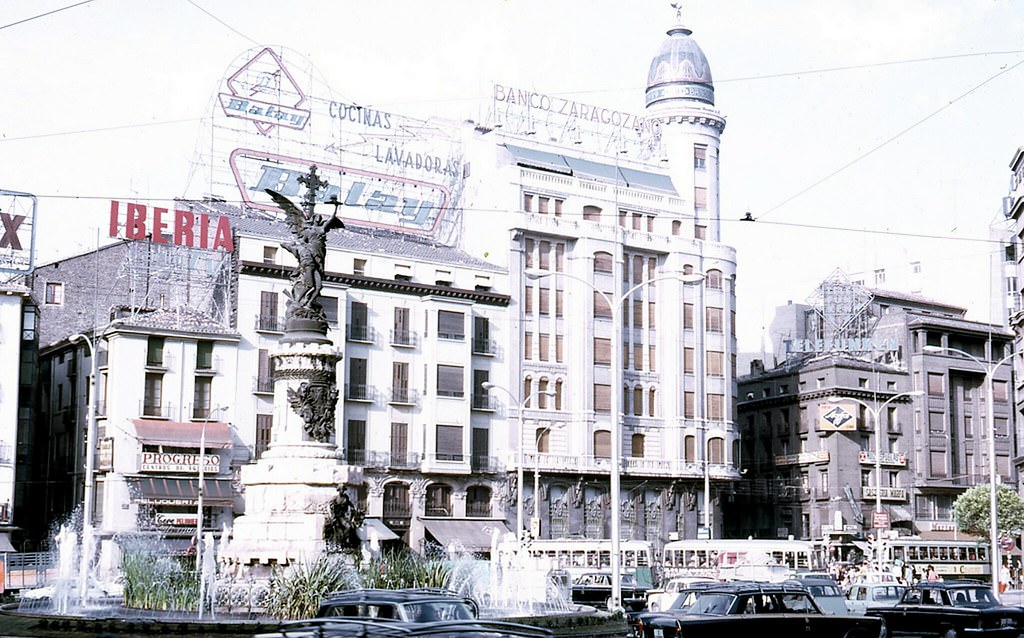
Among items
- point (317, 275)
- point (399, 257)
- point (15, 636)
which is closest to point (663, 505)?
point (399, 257)

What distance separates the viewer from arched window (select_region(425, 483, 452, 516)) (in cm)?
7706

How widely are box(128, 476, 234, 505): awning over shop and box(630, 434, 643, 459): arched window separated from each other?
2585 centimetres

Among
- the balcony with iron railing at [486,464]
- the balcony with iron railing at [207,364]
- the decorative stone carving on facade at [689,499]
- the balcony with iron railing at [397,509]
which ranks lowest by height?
the balcony with iron railing at [397,509]

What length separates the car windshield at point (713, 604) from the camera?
25.7 m

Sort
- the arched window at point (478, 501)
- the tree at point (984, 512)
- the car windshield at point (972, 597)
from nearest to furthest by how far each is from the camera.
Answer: the car windshield at point (972, 597), the arched window at point (478, 501), the tree at point (984, 512)

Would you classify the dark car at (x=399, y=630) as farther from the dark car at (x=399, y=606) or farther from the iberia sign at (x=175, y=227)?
the iberia sign at (x=175, y=227)

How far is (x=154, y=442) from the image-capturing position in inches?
2692

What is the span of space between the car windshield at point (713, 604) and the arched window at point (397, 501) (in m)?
50.5

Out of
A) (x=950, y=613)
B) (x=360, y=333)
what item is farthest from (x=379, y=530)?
(x=950, y=613)

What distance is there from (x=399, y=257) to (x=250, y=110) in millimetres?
11862

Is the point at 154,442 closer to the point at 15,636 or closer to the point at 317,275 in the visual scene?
the point at 317,275

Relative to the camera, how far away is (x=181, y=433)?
227ft

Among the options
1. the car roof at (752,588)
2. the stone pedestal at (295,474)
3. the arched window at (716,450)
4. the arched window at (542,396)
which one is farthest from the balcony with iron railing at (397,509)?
the car roof at (752,588)

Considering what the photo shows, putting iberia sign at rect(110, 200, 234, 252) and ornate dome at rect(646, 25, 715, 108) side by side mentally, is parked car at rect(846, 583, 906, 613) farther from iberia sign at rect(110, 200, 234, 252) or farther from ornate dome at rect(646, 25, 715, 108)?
ornate dome at rect(646, 25, 715, 108)
